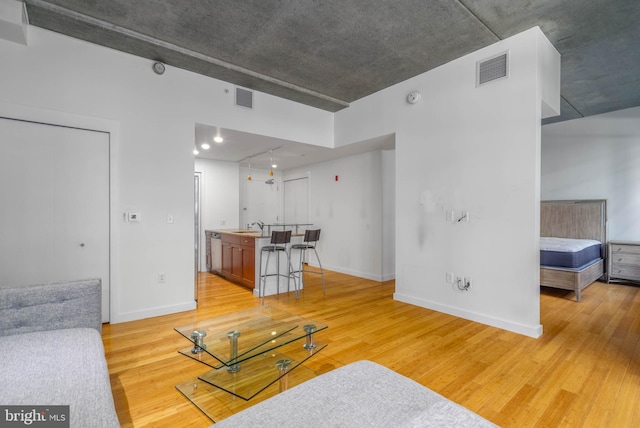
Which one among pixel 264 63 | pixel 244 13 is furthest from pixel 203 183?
pixel 244 13

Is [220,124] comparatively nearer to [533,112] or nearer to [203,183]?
[203,183]

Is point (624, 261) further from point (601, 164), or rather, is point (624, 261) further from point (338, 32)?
point (338, 32)

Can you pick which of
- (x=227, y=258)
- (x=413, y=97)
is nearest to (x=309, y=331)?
(x=413, y=97)

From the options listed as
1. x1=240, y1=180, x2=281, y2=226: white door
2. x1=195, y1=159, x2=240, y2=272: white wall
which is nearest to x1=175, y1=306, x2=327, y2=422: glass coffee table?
x1=195, y1=159, x2=240, y2=272: white wall

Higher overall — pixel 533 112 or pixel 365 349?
pixel 533 112

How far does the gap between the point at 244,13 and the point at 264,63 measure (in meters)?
0.90

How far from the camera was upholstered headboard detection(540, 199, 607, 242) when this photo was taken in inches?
209

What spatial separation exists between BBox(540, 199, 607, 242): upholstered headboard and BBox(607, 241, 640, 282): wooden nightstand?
11.7 inches

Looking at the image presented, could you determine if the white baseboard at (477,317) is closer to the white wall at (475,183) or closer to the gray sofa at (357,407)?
the white wall at (475,183)

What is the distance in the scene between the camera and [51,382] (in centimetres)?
129

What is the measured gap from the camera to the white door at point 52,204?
9.46ft

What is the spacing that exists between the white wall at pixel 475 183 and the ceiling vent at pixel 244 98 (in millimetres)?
1986

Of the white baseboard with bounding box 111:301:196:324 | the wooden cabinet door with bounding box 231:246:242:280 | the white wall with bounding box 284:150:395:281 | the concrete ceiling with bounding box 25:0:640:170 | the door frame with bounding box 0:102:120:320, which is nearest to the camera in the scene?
the concrete ceiling with bounding box 25:0:640:170

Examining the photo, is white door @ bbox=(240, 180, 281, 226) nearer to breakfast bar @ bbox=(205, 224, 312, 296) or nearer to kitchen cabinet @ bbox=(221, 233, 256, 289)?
breakfast bar @ bbox=(205, 224, 312, 296)
